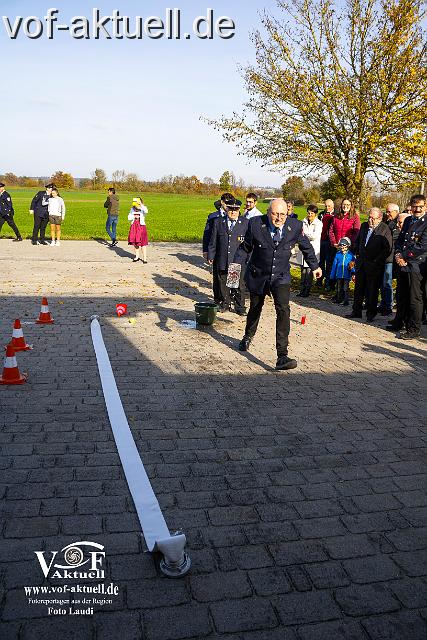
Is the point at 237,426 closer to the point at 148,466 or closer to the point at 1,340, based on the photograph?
the point at 148,466

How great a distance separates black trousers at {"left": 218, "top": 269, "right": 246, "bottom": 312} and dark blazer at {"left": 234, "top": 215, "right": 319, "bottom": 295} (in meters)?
3.29

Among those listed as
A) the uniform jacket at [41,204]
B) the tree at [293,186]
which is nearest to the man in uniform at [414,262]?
the tree at [293,186]

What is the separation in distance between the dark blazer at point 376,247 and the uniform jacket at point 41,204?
1367 cm

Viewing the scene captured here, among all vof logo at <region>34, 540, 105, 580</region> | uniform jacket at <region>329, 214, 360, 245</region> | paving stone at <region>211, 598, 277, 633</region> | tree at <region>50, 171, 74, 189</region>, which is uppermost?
tree at <region>50, 171, 74, 189</region>

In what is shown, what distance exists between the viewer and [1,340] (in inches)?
333

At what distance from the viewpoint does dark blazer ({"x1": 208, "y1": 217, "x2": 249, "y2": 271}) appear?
1077 cm

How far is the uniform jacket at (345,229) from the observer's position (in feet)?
41.0

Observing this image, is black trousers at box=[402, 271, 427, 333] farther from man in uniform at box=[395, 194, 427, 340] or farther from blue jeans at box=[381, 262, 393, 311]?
blue jeans at box=[381, 262, 393, 311]

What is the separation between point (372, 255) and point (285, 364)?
4.37 meters

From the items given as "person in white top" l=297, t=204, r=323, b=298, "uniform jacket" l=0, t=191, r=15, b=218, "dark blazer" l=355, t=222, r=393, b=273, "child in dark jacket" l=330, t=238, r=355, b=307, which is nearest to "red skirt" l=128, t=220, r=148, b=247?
"uniform jacket" l=0, t=191, r=15, b=218

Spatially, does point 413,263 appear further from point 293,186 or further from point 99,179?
point 99,179

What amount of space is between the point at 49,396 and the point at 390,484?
11.8ft

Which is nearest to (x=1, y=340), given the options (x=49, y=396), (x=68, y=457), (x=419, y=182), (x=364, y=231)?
(x=49, y=396)

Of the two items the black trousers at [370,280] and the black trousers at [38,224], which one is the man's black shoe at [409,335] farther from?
the black trousers at [38,224]
